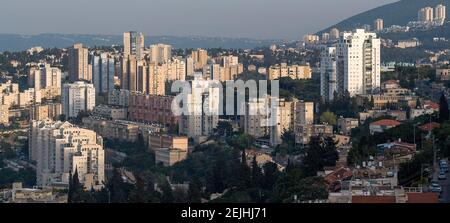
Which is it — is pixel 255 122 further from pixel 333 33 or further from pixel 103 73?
pixel 333 33

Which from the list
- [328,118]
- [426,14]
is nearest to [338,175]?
[328,118]

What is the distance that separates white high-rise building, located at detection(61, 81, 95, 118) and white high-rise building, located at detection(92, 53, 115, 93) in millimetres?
2004

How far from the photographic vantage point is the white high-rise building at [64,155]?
414 inches

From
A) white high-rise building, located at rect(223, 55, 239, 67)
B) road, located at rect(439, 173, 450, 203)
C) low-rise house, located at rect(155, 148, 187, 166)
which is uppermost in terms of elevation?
white high-rise building, located at rect(223, 55, 239, 67)

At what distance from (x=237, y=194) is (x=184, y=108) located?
8566 millimetres

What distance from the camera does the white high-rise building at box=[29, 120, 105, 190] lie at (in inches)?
414

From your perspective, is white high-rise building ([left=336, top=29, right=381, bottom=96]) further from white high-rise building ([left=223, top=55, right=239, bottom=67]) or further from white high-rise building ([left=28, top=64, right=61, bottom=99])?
white high-rise building ([left=28, top=64, right=61, bottom=99])

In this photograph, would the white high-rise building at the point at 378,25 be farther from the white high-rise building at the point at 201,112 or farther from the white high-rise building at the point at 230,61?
the white high-rise building at the point at 201,112

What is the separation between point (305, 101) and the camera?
46.7 ft

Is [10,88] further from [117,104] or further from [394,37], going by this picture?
[394,37]

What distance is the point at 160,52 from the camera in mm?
22219

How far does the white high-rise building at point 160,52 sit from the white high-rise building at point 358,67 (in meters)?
7.30

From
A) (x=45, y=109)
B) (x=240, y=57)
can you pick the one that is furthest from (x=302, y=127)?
(x=240, y=57)

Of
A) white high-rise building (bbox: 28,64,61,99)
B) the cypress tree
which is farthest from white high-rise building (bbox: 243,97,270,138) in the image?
white high-rise building (bbox: 28,64,61,99)
